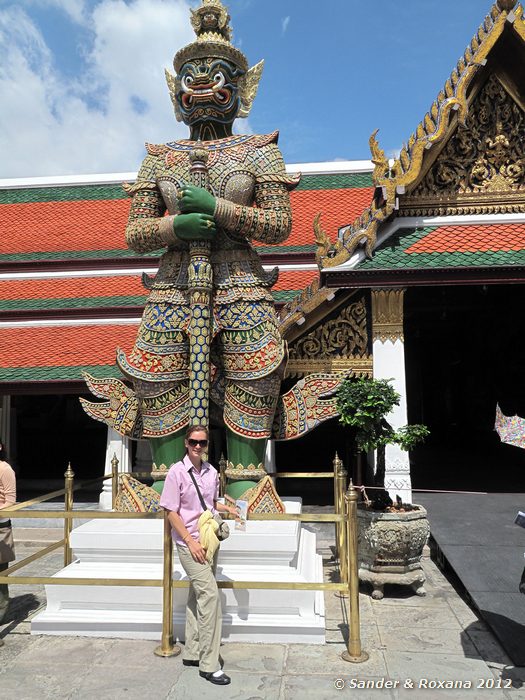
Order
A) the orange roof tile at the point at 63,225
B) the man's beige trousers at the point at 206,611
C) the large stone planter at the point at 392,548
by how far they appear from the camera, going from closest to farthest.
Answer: the man's beige trousers at the point at 206,611 < the large stone planter at the point at 392,548 < the orange roof tile at the point at 63,225

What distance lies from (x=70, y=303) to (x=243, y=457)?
18.6 ft

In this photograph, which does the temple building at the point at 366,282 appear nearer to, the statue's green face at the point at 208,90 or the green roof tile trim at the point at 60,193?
the green roof tile trim at the point at 60,193

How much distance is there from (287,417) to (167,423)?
1.20 metres

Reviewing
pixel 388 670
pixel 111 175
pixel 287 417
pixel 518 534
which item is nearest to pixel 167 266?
pixel 287 417

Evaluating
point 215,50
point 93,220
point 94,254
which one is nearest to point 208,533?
point 215,50

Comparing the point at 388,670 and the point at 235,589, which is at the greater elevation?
the point at 235,589

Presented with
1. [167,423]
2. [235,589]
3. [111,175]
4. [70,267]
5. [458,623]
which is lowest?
[458,623]

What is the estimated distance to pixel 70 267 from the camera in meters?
10.3

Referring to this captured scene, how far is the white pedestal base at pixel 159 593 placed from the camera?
391 centimetres

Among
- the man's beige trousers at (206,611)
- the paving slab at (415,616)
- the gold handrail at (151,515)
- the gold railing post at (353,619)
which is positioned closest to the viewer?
the man's beige trousers at (206,611)

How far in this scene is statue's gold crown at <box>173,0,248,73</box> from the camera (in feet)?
17.0

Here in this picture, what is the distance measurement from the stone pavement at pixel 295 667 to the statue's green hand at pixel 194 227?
3.06m

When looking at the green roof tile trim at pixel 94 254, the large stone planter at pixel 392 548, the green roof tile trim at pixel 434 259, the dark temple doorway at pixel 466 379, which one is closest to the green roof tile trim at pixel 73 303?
the green roof tile trim at pixel 94 254

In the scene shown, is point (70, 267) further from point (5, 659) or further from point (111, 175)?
point (5, 659)
